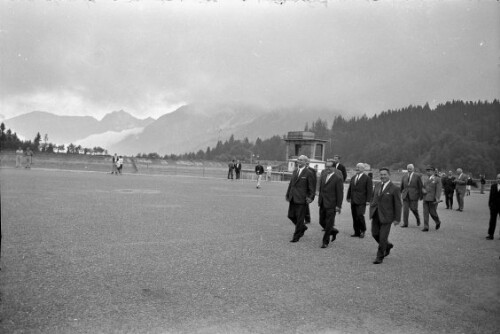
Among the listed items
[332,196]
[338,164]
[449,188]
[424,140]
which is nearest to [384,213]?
[332,196]

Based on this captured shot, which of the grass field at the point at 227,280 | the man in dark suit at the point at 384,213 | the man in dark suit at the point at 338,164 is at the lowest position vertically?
the grass field at the point at 227,280

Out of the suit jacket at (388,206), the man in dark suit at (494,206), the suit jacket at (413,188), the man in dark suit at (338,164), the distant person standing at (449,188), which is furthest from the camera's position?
the distant person standing at (449,188)

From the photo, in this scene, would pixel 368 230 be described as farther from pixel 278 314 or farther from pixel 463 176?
pixel 463 176

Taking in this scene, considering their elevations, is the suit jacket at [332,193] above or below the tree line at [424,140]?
below

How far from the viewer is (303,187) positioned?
9.20 metres

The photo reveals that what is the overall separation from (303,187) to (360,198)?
2.08m

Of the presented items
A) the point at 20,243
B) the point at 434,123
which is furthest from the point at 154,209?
the point at 434,123

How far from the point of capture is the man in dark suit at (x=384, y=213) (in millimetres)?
7641

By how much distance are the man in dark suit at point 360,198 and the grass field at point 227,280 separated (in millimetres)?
402

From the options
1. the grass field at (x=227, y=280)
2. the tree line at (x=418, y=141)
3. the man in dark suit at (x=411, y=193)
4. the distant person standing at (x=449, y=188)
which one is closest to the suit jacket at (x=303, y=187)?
the grass field at (x=227, y=280)

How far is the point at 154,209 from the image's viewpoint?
13273mm

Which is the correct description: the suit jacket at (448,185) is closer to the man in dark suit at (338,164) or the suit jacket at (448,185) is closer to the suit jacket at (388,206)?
the man in dark suit at (338,164)

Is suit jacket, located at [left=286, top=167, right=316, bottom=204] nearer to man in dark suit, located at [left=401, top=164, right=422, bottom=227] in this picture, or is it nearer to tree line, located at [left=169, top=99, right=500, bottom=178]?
man in dark suit, located at [left=401, top=164, right=422, bottom=227]

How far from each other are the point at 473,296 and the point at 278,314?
9.64 feet
